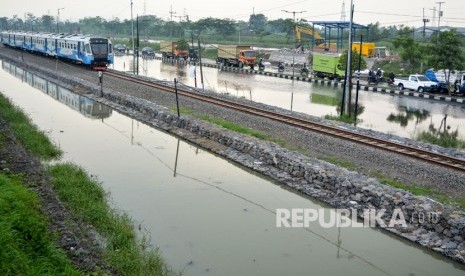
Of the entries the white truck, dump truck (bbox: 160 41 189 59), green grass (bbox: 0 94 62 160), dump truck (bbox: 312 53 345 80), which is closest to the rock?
green grass (bbox: 0 94 62 160)

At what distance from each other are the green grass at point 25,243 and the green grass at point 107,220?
1.22 meters

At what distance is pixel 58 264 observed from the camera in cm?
656

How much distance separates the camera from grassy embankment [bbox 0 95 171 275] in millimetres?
6293

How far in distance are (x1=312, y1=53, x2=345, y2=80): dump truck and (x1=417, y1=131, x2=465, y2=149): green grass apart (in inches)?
803

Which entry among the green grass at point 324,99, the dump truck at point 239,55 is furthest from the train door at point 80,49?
the green grass at point 324,99

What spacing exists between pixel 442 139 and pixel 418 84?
15482 mm

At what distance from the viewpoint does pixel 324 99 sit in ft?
98.6

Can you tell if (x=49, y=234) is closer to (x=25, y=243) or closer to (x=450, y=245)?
(x=25, y=243)

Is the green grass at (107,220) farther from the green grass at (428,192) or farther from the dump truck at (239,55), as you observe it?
the dump truck at (239,55)

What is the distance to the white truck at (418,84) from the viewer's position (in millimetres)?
32312

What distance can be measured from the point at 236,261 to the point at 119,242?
7.62ft

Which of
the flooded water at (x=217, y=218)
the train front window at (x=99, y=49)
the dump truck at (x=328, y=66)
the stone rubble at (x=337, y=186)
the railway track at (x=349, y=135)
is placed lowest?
the flooded water at (x=217, y=218)

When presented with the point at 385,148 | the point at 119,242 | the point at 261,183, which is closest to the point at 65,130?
the point at 261,183

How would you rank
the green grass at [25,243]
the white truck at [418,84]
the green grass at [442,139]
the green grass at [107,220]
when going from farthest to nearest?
the white truck at [418,84] → the green grass at [442,139] → the green grass at [107,220] → the green grass at [25,243]
